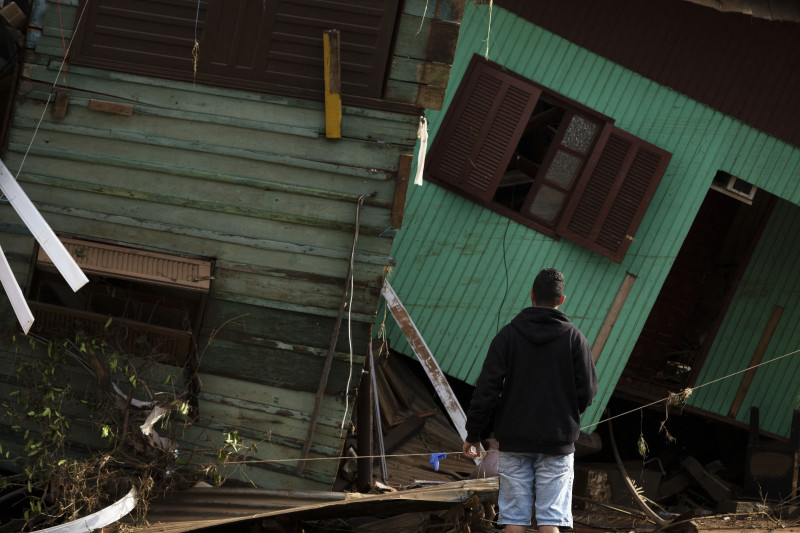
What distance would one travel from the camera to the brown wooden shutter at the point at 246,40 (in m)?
6.74

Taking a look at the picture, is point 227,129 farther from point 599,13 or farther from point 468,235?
point 599,13

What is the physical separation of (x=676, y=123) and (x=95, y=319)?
6.97 m

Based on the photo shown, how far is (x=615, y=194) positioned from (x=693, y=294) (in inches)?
143

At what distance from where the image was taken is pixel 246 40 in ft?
→ 22.3

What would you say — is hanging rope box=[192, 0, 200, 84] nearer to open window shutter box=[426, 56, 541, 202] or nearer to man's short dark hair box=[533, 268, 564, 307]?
man's short dark hair box=[533, 268, 564, 307]

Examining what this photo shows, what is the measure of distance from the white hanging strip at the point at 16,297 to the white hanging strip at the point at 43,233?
32 cm

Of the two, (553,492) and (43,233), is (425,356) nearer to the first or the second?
(553,492)

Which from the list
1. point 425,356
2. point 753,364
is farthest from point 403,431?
point 753,364

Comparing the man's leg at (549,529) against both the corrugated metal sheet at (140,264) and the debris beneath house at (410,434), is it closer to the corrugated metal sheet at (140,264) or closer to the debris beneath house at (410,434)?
the debris beneath house at (410,434)

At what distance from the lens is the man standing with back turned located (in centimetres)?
508

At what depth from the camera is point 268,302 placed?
268 inches

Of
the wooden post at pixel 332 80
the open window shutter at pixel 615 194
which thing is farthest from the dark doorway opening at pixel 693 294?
Result: the wooden post at pixel 332 80

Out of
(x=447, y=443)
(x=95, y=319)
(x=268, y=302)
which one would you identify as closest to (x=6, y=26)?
Answer: (x=95, y=319)

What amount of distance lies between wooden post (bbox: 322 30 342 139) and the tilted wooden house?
10 centimetres
